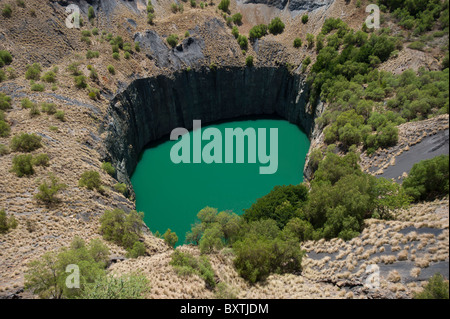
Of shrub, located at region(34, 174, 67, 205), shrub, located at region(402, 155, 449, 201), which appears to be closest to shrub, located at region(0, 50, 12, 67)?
shrub, located at region(34, 174, 67, 205)

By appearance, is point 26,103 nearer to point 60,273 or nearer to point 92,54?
point 92,54

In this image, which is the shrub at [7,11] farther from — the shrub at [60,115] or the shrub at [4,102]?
the shrub at [60,115]

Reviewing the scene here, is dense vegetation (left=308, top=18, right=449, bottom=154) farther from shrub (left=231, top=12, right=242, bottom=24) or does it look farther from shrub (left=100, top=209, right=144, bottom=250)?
shrub (left=100, top=209, right=144, bottom=250)

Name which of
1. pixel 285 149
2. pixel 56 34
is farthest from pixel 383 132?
pixel 56 34

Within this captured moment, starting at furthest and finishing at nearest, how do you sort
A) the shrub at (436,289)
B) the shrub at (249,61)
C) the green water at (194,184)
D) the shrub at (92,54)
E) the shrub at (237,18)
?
the shrub at (237,18) → the shrub at (249,61) → the shrub at (92,54) → the green water at (194,184) → the shrub at (436,289)

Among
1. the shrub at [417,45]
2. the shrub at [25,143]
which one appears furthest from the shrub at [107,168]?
the shrub at [417,45]

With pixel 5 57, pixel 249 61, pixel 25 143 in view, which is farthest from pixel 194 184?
pixel 5 57
